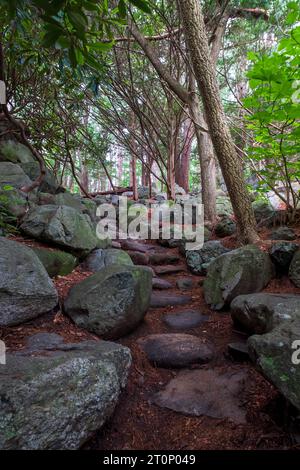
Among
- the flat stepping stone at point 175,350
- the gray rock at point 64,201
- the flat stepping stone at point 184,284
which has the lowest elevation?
the flat stepping stone at point 175,350

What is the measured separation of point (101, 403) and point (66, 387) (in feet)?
0.72

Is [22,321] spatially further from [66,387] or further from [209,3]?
[209,3]

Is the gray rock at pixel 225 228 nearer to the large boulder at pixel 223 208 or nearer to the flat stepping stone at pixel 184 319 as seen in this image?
the large boulder at pixel 223 208

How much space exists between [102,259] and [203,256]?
1466 millimetres

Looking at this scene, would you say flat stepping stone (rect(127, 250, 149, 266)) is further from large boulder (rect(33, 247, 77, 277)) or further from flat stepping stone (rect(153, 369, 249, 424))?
flat stepping stone (rect(153, 369, 249, 424))

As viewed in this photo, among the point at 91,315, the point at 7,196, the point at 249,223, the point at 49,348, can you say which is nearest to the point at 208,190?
the point at 249,223

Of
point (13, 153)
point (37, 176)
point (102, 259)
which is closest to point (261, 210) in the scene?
point (102, 259)

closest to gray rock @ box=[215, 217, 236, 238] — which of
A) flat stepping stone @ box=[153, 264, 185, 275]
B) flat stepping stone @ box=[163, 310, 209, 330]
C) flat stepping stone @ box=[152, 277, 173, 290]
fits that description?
flat stepping stone @ box=[153, 264, 185, 275]

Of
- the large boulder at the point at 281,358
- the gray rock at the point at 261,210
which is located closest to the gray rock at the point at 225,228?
the gray rock at the point at 261,210

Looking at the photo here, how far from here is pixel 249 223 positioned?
369 cm

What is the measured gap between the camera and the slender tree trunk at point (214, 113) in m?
3.60

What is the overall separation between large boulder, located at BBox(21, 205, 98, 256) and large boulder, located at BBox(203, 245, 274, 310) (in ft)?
5.19

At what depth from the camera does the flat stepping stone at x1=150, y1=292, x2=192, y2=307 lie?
3.30 meters

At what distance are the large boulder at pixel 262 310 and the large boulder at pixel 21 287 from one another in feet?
4.97
